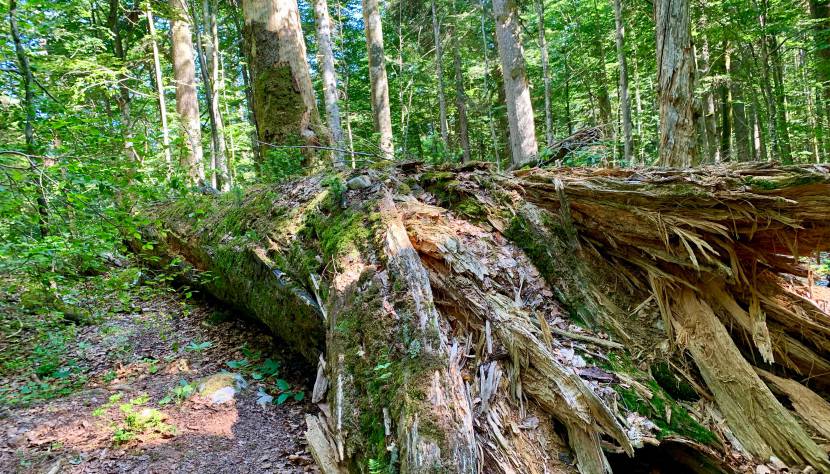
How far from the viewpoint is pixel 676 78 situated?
5.20 metres

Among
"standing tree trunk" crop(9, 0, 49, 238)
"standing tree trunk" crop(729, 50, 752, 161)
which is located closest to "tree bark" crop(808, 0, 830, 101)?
"standing tree trunk" crop(729, 50, 752, 161)

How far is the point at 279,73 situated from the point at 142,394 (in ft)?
15.7

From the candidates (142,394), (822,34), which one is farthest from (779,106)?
(142,394)

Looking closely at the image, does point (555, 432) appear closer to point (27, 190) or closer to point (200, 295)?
point (27, 190)

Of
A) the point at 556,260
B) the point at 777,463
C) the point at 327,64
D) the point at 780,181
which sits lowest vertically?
the point at 777,463

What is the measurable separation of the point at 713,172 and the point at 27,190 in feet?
16.6

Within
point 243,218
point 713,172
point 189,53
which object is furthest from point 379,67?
point 713,172

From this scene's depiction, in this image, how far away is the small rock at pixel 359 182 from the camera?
4.07 m

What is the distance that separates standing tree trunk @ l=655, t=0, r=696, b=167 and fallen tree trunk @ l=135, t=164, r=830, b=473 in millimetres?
2529

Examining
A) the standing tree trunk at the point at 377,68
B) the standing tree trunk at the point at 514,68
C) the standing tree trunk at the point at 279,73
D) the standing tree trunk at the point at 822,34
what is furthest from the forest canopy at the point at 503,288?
the standing tree trunk at the point at 822,34

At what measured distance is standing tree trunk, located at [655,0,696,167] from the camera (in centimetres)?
512

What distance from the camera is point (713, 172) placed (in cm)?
288

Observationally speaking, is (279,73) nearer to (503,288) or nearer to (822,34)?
(503,288)

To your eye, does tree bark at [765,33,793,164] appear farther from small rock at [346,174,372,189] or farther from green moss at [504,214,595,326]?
small rock at [346,174,372,189]
